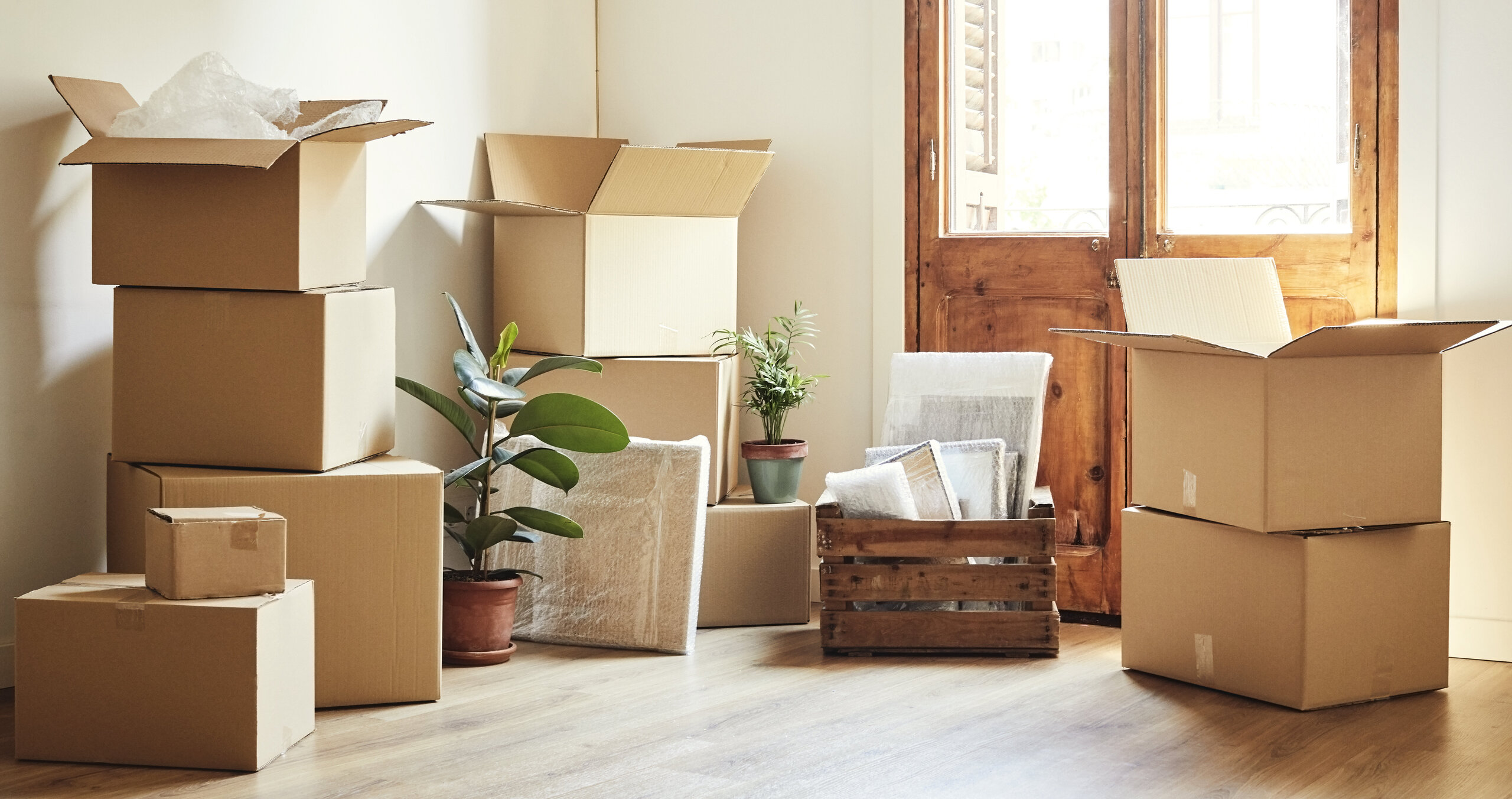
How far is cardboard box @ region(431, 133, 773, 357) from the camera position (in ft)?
10.8

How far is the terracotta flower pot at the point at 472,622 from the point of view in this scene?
2.94 m

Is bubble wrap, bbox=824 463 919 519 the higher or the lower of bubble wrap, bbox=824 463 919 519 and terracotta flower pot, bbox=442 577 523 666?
the higher

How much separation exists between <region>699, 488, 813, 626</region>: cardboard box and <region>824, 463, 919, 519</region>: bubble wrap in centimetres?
26

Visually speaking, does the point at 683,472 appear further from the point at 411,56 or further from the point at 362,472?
the point at 411,56

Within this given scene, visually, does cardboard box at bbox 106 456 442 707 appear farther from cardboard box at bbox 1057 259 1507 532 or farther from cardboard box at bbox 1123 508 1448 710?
cardboard box at bbox 1123 508 1448 710

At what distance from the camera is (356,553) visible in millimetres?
2531

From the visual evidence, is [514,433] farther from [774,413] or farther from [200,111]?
[200,111]

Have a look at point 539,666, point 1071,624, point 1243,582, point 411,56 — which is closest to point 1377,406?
point 1243,582

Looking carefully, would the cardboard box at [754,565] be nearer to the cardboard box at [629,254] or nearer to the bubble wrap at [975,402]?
the bubble wrap at [975,402]

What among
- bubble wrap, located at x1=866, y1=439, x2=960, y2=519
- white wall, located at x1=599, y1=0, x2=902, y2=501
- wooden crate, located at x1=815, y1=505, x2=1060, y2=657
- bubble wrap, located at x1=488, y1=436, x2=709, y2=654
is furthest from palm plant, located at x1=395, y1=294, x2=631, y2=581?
white wall, located at x1=599, y1=0, x2=902, y2=501

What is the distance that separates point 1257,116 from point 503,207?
1.81 meters

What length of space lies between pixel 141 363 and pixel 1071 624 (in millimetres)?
2226

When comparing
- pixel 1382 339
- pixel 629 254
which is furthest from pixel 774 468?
pixel 1382 339

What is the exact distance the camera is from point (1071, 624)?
11.4 feet
